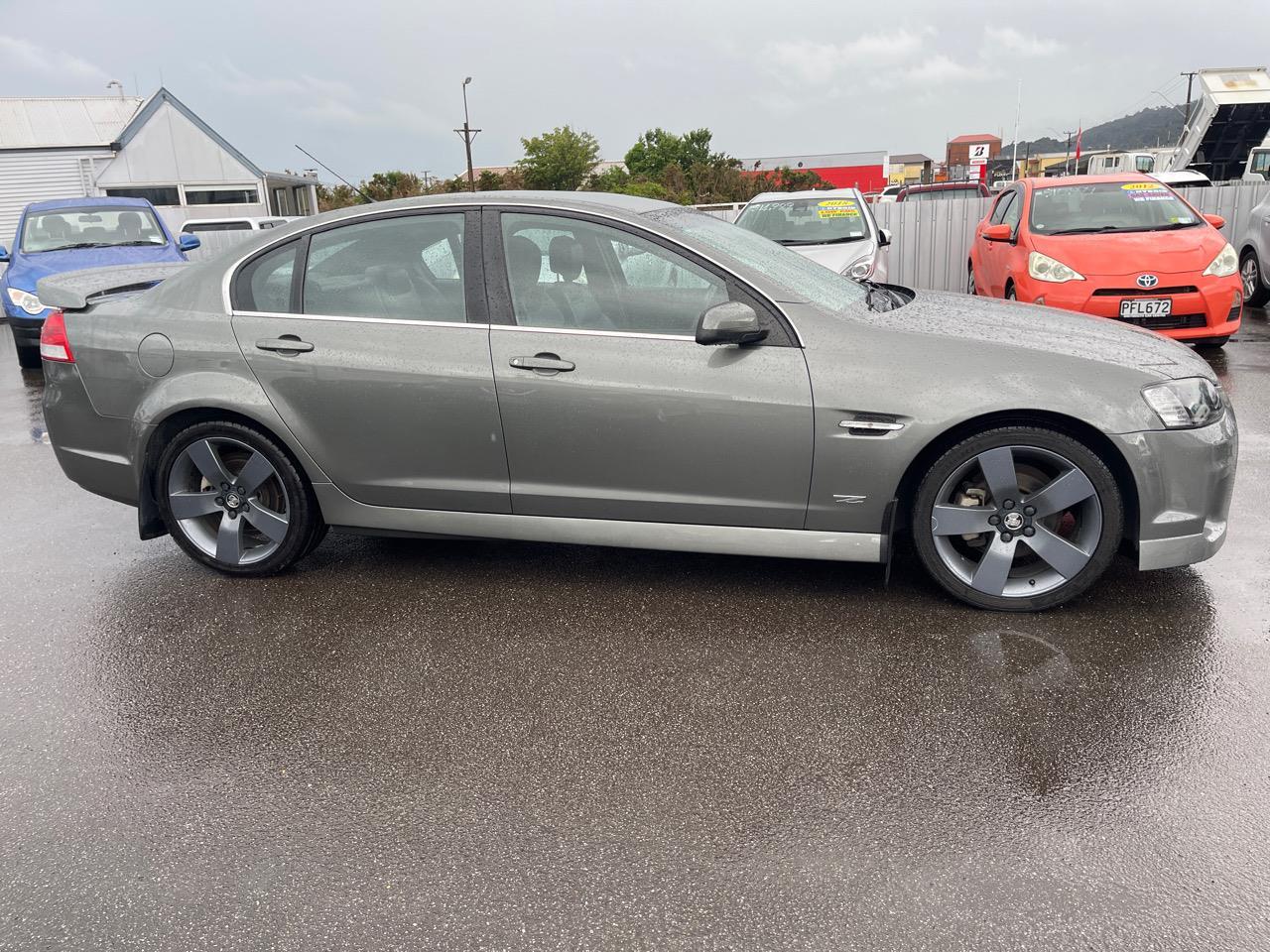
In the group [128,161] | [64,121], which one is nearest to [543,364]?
[128,161]

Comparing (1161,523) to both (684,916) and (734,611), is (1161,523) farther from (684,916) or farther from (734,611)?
(684,916)

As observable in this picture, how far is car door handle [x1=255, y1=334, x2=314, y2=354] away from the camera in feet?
13.3

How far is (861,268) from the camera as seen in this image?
31.0 ft

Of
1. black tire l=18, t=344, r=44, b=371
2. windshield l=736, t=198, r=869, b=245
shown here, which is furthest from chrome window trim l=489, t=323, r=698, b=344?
black tire l=18, t=344, r=44, b=371

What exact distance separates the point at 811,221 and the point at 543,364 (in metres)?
7.69

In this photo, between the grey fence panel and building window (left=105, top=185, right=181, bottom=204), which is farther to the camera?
building window (left=105, top=185, right=181, bottom=204)

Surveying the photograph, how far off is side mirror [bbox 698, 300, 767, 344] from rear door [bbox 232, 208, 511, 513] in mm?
871

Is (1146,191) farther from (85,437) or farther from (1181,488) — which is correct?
(85,437)

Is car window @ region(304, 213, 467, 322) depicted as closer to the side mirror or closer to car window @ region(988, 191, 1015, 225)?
the side mirror

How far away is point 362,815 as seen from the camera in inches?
107

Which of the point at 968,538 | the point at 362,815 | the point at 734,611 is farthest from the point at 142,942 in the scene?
the point at 968,538

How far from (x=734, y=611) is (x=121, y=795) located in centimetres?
216

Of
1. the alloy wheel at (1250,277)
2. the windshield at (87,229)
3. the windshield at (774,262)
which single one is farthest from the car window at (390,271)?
the alloy wheel at (1250,277)

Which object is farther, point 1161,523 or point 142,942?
point 1161,523
